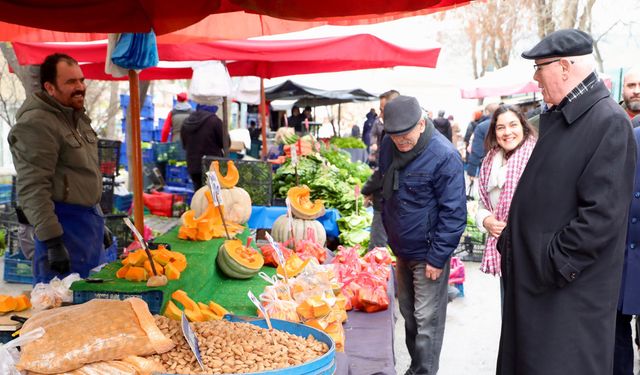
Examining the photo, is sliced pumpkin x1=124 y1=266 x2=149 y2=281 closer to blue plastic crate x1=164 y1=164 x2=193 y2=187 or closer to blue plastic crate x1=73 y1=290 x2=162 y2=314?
blue plastic crate x1=73 y1=290 x2=162 y2=314

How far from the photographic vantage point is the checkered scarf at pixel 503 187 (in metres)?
4.55

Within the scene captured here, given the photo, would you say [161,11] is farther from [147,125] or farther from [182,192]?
[147,125]

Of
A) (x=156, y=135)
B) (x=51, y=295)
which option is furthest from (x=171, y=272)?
(x=156, y=135)

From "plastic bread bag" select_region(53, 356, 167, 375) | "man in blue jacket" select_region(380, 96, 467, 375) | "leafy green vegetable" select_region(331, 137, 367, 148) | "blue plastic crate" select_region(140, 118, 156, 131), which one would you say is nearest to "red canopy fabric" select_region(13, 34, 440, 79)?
"man in blue jacket" select_region(380, 96, 467, 375)

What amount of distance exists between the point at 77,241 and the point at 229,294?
1229 mm

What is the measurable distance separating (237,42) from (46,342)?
4903mm

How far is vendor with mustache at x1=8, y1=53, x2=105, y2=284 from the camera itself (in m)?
3.94

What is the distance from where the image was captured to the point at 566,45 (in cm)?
297

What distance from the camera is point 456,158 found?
435 centimetres

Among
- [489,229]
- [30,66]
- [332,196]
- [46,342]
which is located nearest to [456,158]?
[489,229]

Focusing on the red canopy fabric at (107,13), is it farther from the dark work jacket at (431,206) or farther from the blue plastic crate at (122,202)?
the blue plastic crate at (122,202)

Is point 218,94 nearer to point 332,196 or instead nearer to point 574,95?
point 332,196

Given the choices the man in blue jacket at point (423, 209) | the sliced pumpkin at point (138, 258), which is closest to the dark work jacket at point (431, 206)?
the man in blue jacket at point (423, 209)

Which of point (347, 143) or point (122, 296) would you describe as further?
point (347, 143)
